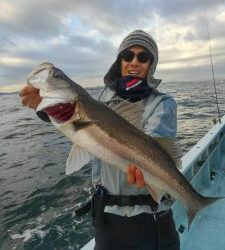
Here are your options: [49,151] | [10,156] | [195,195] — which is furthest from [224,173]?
[10,156]

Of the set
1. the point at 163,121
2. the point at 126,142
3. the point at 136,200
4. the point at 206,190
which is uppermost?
the point at 163,121

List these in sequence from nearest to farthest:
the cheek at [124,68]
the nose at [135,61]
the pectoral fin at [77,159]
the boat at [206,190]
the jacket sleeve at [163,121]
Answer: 1. the pectoral fin at [77,159]
2. the jacket sleeve at [163,121]
3. the nose at [135,61]
4. the cheek at [124,68]
5. the boat at [206,190]

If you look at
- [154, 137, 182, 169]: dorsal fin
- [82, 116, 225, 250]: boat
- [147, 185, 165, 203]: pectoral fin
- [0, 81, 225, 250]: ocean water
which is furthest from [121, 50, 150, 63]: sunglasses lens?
[82, 116, 225, 250]: boat

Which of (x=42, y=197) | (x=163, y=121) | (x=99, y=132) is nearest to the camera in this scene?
(x=99, y=132)

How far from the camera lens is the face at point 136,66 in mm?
4043

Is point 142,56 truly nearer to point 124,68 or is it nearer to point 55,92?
point 124,68

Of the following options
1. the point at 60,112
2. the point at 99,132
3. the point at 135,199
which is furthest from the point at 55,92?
the point at 135,199

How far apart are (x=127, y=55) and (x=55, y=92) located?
3.98 feet

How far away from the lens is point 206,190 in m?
7.99

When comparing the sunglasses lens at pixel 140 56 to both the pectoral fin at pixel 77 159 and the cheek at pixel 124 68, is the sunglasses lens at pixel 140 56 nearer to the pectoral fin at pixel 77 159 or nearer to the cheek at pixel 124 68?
the cheek at pixel 124 68

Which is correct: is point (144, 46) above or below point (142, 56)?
above

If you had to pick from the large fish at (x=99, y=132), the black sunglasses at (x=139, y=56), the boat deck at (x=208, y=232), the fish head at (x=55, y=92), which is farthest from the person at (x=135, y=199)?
the boat deck at (x=208, y=232)

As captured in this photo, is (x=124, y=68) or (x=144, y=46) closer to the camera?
(x=144, y=46)

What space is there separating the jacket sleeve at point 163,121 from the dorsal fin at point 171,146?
5.5 inches
